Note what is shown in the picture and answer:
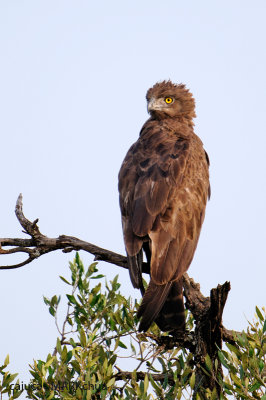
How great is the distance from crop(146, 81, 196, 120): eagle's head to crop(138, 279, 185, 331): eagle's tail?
374 centimetres

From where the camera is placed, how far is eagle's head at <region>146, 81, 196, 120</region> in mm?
9898

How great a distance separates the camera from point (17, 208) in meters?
7.25

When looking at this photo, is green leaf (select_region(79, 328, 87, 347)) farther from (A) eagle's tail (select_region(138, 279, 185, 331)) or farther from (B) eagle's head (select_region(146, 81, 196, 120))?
(B) eagle's head (select_region(146, 81, 196, 120))

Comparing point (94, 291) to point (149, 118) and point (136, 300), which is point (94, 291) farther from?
point (149, 118)

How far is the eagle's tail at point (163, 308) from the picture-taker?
20.6ft

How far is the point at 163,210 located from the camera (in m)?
7.23

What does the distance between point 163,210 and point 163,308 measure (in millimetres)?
1118

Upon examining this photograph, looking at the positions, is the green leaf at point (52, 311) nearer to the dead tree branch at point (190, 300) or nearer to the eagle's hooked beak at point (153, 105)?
the dead tree branch at point (190, 300)

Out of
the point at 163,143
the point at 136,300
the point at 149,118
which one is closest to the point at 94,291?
the point at 136,300

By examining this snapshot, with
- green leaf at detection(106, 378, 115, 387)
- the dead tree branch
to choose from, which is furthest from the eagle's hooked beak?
green leaf at detection(106, 378, 115, 387)

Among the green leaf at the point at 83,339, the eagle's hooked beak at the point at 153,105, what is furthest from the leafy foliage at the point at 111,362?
the eagle's hooked beak at the point at 153,105

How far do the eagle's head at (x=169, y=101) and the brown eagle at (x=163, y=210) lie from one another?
973 mm

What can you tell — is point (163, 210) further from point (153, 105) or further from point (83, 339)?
point (153, 105)

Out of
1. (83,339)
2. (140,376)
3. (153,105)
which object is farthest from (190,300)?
(153,105)
